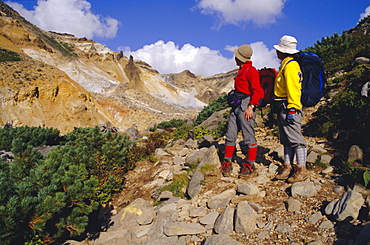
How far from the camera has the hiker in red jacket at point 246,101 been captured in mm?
3984

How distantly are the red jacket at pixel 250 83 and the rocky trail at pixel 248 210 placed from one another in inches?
55.5

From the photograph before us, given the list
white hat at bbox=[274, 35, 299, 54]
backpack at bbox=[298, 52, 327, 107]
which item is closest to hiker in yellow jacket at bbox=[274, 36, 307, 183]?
white hat at bbox=[274, 35, 299, 54]

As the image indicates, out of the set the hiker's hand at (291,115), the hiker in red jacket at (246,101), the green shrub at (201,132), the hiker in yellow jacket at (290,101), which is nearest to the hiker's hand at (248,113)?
the hiker in red jacket at (246,101)

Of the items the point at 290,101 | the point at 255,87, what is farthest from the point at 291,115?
the point at 255,87

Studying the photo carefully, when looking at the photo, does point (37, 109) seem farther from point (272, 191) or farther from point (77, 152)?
point (272, 191)

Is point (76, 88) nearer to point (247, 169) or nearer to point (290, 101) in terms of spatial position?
point (247, 169)

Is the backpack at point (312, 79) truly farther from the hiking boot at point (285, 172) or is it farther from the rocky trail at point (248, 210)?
the rocky trail at point (248, 210)

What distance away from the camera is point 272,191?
3730 millimetres

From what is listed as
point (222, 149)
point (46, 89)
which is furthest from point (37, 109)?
point (222, 149)

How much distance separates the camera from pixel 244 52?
4.13 meters

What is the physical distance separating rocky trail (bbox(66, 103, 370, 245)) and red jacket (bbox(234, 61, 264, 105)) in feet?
4.62

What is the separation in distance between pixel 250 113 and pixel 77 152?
383 cm

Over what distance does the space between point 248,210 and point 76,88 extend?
22798 millimetres

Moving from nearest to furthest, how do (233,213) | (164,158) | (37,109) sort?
(233,213), (164,158), (37,109)
